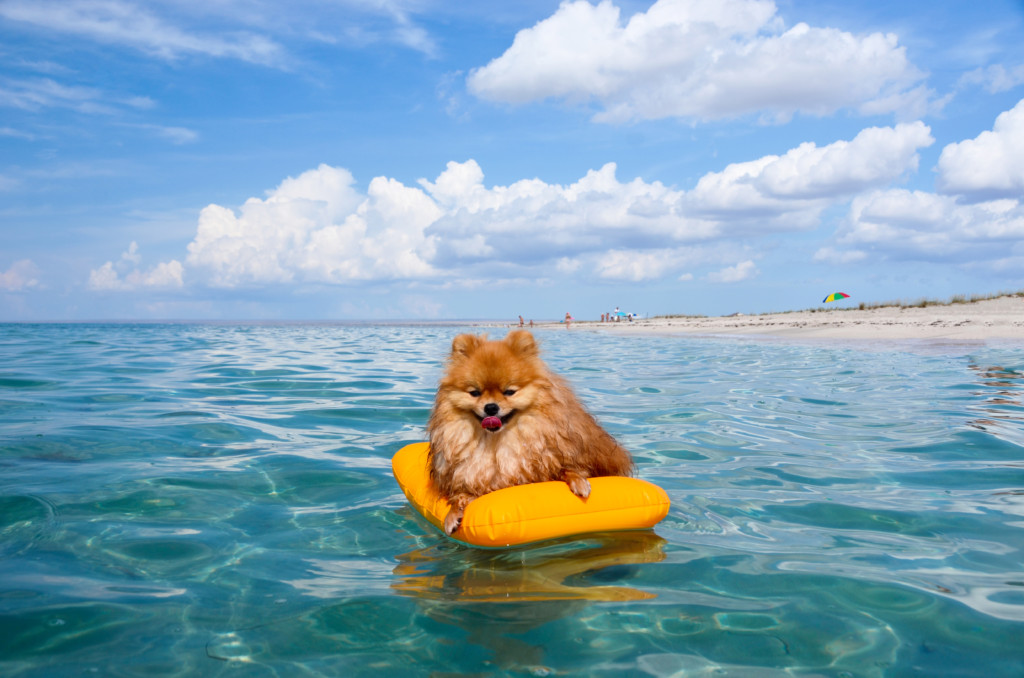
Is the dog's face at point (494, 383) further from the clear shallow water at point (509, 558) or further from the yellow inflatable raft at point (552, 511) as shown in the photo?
the clear shallow water at point (509, 558)

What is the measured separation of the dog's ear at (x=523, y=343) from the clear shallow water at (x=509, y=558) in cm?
142

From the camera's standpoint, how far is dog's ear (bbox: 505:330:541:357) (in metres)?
4.91

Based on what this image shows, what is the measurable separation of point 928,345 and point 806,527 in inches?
698

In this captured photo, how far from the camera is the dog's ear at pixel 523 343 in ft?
16.1

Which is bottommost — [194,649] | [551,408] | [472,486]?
[194,649]

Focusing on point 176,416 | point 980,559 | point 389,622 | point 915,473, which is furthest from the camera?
point 176,416

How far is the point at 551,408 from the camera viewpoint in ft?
15.8

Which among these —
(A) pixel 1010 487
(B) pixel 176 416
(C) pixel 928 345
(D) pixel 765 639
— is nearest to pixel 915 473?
(A) pixel 1010 487

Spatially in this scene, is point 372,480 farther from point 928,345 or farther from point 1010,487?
point 928,345

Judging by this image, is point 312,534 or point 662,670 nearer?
point 662,670

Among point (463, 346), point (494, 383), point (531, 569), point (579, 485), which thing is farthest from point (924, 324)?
point (531, 569)

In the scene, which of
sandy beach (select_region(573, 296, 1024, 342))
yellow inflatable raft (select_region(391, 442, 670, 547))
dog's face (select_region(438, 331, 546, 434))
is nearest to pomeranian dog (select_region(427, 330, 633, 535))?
dog's face (select_region(438, 331, 546, 434))

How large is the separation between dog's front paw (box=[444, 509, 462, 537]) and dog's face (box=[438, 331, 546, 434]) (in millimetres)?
621

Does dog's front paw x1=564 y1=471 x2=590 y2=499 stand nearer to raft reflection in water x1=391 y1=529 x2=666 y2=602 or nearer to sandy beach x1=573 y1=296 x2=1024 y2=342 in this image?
raft reflection in water x1=391 y1=529 x2=666 y2=602
